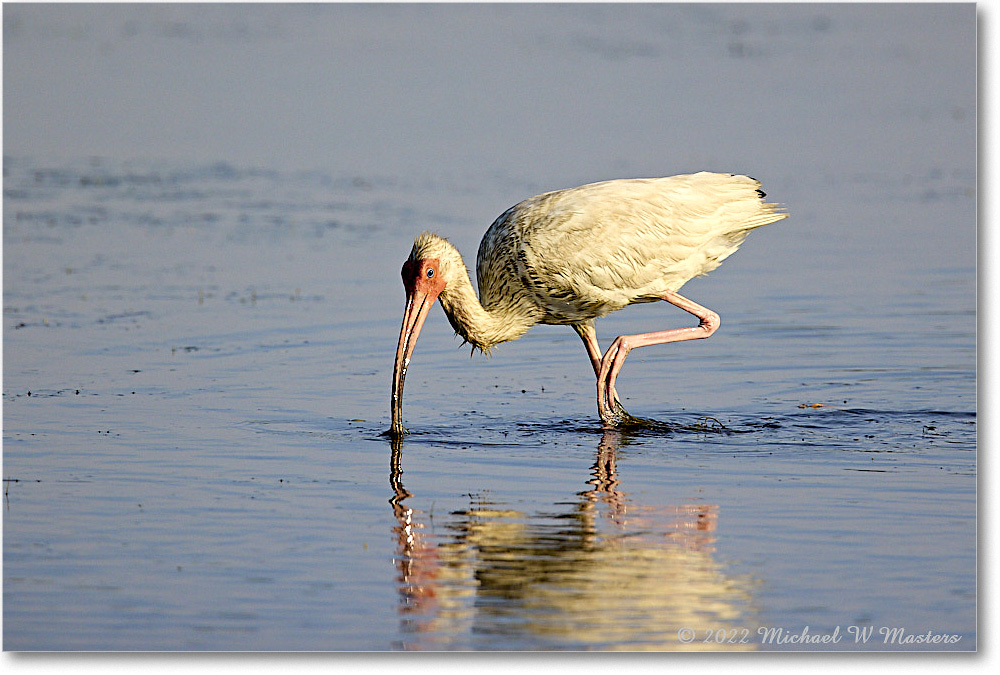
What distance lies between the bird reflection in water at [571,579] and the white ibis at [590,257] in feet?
6.25

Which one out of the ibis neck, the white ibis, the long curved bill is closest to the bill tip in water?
the long curved bill

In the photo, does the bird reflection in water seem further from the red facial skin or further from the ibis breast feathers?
the ibis breast feathers

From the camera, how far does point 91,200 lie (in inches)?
612

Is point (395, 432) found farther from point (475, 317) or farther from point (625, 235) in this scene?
point (625, 235)

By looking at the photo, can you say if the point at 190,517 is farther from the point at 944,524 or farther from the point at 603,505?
the point at 944,524

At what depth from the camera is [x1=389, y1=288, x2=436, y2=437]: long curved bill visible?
28.2 ft

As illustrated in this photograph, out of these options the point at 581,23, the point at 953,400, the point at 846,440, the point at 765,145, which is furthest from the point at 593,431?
the point at 581,23

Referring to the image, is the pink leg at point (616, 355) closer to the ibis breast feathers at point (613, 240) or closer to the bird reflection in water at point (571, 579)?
the ibis breast feathers at point (613, 240)

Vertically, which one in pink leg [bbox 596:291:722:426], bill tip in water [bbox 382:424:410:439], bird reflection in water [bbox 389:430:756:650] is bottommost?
bird reflection in water [bbox 389:430:756:650]

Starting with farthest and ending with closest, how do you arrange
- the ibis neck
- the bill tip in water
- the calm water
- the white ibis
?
the ibis neck → the white ibis → the bill tip in water → the calm water

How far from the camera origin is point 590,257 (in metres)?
8.98

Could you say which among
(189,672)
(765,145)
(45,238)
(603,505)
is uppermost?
(765,145)

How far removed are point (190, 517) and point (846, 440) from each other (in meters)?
3.70

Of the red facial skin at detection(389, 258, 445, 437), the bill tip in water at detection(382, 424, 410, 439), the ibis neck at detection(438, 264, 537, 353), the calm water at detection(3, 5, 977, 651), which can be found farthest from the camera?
the ibis neck at detection(438, 264, 537, 353)
